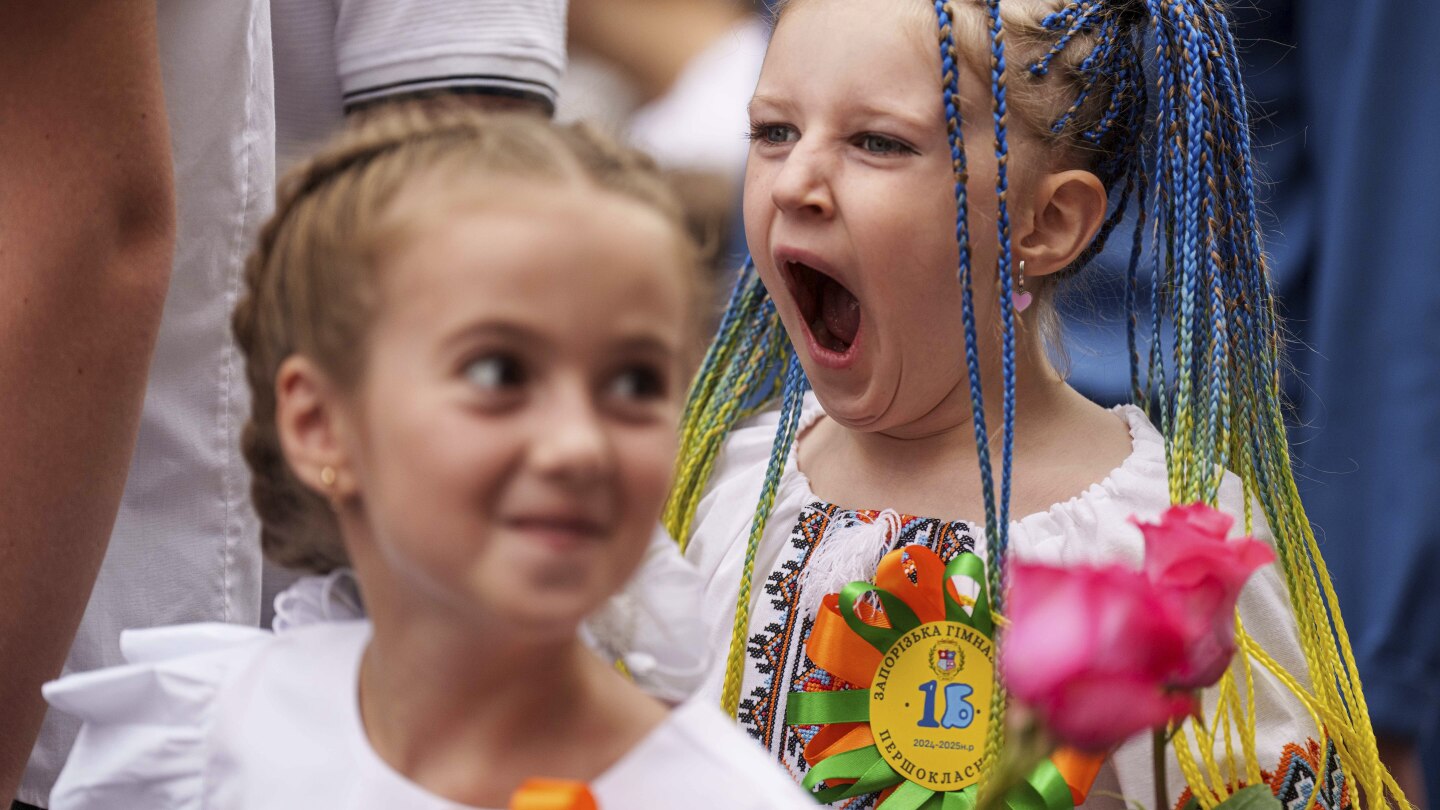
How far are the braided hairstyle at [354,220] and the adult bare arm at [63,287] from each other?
159mm

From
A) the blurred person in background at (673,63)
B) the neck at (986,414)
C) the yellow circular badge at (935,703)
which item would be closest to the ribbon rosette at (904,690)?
the yellow circular badge at (935,703)

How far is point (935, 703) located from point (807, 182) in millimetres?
517

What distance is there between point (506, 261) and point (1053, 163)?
36.0 inches

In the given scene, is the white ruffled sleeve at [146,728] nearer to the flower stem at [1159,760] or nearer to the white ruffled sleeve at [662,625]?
the white ruffled sleeve at [662,625]

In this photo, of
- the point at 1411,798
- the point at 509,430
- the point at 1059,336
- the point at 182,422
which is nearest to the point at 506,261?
the point at 509,430

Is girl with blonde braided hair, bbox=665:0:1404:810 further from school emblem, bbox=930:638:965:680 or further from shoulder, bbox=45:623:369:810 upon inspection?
shoulder, bbox=45:623:369:810

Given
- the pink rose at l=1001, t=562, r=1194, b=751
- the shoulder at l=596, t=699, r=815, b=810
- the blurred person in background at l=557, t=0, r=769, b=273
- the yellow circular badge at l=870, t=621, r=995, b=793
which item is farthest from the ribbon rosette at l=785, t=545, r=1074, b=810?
the blurred person in background at l=557, t=0, r=769, b=273

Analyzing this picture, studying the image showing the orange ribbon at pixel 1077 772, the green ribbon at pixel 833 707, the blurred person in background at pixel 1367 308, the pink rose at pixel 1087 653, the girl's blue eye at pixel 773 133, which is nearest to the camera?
the pink rose at pixel 1087 653

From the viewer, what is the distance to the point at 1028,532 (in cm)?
148

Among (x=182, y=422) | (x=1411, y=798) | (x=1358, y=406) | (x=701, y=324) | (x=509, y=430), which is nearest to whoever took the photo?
(x=509, y=430)

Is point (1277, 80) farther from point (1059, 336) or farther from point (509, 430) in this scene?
point (509, 430)

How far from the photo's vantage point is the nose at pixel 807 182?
1.46m

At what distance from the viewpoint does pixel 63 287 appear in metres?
1.05

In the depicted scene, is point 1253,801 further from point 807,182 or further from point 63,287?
point 63,287
